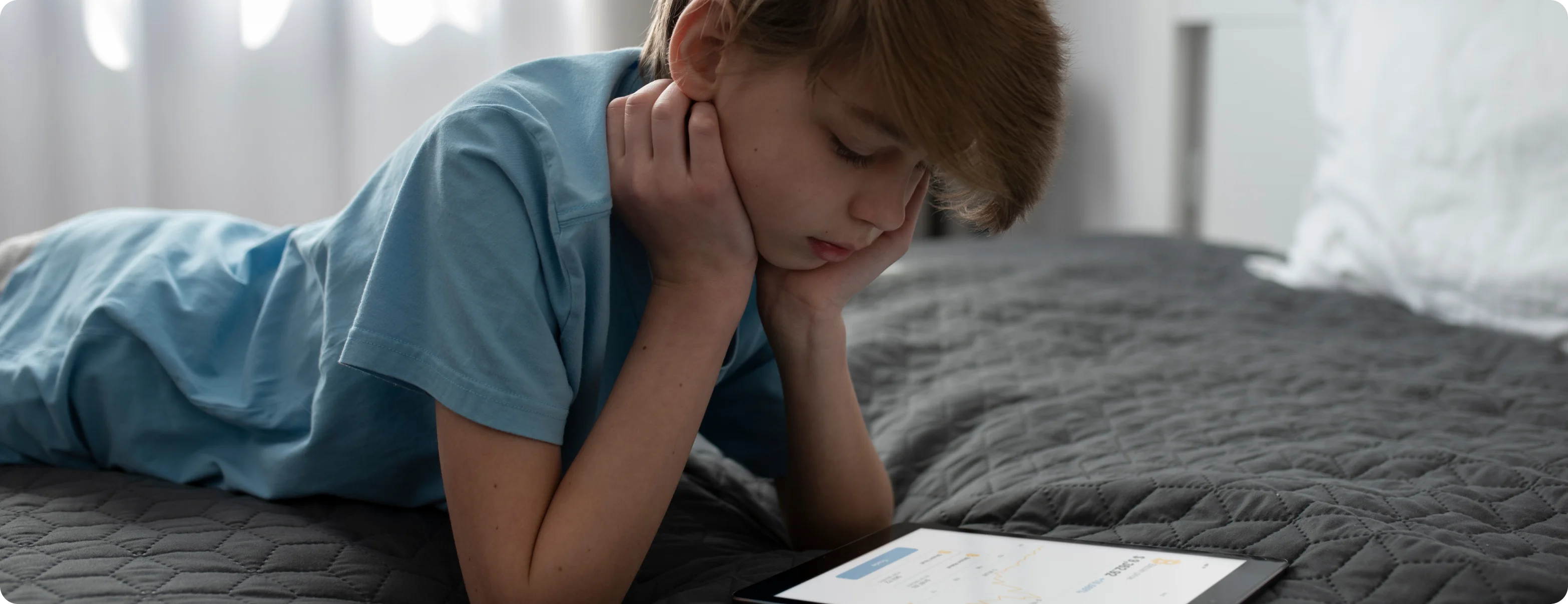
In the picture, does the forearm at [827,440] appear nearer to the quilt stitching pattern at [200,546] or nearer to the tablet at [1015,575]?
the tablet at [1015,575]

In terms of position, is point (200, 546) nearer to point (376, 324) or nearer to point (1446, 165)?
point (376, 324)

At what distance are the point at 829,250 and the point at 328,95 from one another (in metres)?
1.78

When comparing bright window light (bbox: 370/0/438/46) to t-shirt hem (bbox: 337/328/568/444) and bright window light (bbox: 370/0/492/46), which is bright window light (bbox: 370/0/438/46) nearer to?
bright window light (bbox: 370/0/492/46)

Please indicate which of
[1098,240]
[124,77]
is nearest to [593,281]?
[1098,240]

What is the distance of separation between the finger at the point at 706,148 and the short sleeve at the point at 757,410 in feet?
0.82

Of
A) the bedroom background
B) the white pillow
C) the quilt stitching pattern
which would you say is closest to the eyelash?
the quilt stitching pattern

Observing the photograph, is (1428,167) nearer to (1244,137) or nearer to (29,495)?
(1244,137)

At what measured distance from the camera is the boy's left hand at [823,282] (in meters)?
0.78

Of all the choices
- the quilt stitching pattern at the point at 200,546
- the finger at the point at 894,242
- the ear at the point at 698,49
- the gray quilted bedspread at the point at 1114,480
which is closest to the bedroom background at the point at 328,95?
the gray quilted bedspread at the point at 1114,480

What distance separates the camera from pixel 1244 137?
7.48ft

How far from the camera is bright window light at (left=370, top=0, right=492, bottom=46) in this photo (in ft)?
7.18

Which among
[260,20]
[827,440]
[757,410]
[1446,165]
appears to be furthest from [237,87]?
[1446,165]

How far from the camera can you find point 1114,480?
29.0 inches

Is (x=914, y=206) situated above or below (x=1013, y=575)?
above
